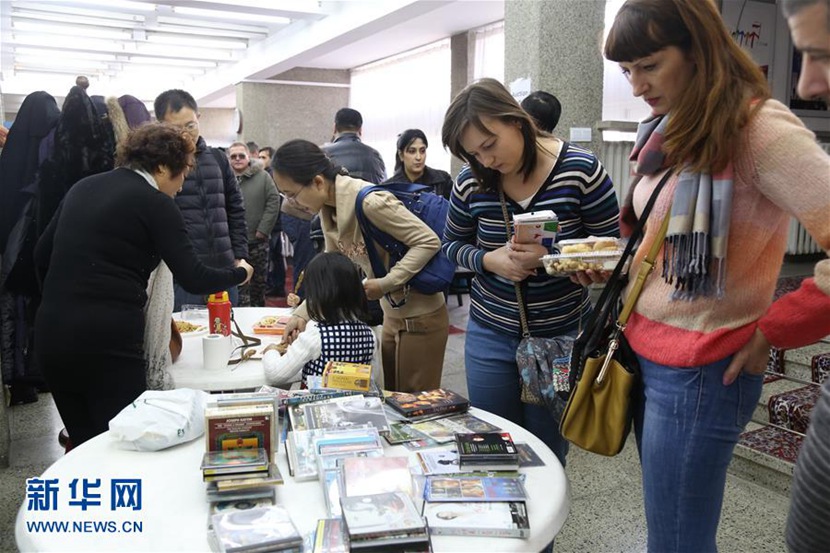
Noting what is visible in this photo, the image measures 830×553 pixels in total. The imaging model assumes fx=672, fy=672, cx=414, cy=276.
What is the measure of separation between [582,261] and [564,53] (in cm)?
371

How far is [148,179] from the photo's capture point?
213 cm

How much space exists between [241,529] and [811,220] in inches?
43.7

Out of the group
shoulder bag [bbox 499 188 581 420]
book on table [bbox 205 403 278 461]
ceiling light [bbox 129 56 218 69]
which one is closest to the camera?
book on table [bbox 205 403 278 461]

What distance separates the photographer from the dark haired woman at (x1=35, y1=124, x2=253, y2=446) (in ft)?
6.49

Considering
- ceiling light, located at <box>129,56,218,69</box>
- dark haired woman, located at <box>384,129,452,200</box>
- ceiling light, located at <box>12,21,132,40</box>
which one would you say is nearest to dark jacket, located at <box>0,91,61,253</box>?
dark haired woman, located at <box>384,129,452,200</box>

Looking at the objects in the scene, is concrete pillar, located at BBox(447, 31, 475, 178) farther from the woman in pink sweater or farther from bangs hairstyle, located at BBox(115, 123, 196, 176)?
the woman in pink sweater

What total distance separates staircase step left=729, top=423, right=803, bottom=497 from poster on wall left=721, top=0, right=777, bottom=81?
3347 mm

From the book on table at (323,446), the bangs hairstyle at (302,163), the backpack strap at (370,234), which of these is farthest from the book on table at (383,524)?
the bangs hairstyle at (302,163)

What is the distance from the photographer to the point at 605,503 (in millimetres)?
2900

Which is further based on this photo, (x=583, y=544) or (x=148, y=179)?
(x=583, y=544)

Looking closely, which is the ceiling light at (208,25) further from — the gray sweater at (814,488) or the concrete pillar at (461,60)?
the gray sweater at (814,488)

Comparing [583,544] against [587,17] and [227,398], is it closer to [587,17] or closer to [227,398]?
[227,398]

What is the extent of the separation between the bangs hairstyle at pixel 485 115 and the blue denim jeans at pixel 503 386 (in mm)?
443

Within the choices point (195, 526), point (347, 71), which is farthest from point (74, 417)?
point (347, 71)
